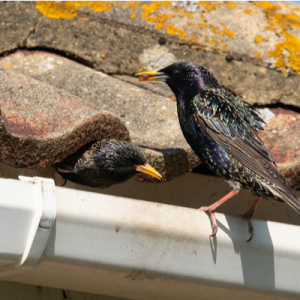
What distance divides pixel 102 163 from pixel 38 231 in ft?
3.50

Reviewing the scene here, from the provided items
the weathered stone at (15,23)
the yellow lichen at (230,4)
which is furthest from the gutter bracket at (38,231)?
the yellow lichen at (230,4)

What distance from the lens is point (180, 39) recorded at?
135 inches

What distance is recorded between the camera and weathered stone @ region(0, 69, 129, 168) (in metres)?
1.86

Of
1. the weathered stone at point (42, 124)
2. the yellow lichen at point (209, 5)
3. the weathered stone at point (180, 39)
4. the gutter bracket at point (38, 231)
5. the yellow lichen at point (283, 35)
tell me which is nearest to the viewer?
the gutter bracket at point (38, 231)

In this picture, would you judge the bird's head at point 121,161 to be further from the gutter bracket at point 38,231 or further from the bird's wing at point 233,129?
the gutter bracket at point 38,231

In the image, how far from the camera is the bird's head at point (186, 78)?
2824 millimetres

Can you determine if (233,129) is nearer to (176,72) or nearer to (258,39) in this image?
(176,72)

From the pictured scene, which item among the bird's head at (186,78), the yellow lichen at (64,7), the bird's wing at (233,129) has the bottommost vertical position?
the bird's wing at (233,129)

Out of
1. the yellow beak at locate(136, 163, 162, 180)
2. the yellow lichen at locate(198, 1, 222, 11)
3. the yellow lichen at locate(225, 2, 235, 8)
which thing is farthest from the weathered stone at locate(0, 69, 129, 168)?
the yellow lichen at locate(225, 2, 235, 8)

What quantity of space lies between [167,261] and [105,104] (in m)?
1.22

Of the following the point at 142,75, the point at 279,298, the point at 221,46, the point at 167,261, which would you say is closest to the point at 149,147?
the point at 142,75

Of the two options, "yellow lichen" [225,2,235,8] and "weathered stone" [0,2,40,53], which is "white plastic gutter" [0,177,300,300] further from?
"yellow lichen" [225,2,235,8]

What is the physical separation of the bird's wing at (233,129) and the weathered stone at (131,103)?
0.19m

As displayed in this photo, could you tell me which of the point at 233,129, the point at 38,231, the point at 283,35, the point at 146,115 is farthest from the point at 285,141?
the point at 38,231
